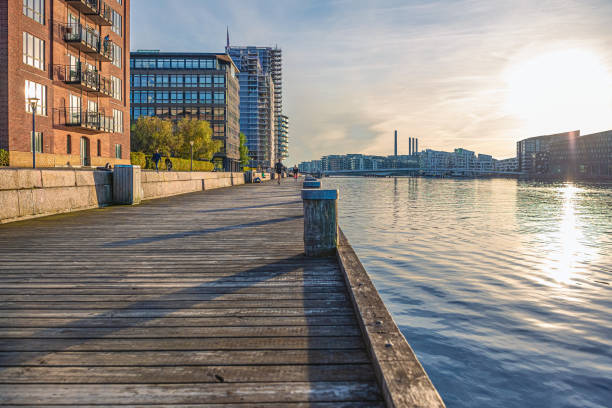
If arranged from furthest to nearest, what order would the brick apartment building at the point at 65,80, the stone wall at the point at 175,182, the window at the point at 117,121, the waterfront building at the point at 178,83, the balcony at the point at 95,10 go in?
the waterfront building at the point at 178,83 → the window at the point at 117,121 → the balcony at the point at 95,10 → the brick apartment building at the point at 65,80 → the stone wall at the point at 175,182

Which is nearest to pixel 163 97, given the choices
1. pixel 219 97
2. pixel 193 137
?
pixel 219 97

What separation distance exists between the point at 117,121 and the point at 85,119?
6930 millimetres

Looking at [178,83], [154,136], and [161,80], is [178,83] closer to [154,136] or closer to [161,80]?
[161,80]

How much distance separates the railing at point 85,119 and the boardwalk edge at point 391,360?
3352 cm

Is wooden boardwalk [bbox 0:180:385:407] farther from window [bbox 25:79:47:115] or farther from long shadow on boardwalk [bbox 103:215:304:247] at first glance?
window [bbox 25:79:47:115]

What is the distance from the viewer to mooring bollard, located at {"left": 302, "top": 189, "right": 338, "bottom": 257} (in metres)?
5.97

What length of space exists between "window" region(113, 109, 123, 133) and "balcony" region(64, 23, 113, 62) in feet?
16.3

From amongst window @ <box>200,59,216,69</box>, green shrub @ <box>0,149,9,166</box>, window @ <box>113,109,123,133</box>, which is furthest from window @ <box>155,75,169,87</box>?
green shrub @ <box>0,149,9,166</box>

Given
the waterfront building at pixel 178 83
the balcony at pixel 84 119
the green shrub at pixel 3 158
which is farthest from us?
the waterfront building at pixel 178 83

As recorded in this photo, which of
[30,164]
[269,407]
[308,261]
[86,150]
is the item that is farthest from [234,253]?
[86,150]

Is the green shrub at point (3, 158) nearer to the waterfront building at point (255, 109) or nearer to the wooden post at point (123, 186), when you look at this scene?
the wooden post at point (123, 186)

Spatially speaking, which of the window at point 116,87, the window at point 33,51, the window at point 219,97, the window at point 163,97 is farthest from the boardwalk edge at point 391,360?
the window at point 163,97

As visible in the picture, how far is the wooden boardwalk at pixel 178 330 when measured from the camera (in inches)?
98.4

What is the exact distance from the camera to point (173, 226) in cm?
980
